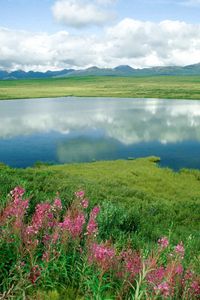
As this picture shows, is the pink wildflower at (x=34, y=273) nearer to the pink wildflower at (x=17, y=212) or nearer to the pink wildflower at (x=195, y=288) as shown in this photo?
the pink wildflower at (x=17, y=212)

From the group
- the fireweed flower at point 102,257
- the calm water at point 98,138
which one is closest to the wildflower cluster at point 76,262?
the fireweed flower at point 102,257

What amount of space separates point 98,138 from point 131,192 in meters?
26.6

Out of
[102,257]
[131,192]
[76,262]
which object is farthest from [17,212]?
[131,192]

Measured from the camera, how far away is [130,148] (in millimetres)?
43125

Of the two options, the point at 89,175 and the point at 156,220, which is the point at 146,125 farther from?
the point at 156,220

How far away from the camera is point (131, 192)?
22.1m

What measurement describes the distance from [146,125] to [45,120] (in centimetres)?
1861

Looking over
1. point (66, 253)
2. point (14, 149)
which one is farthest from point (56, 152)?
point (66, 253)

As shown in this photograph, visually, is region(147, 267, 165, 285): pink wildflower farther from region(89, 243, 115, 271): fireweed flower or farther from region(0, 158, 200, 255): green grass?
region(0, 158, 200, 255): green grass

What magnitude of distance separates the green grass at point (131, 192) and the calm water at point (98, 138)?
186 inches

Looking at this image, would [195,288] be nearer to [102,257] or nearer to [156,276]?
[156,276]

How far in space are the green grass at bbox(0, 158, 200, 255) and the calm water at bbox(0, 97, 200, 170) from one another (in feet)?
15.5

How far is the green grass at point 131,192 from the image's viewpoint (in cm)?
1088

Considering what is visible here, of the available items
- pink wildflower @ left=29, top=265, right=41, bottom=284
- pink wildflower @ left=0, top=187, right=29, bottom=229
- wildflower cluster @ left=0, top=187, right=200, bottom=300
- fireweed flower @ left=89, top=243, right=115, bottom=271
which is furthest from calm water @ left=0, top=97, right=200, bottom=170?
fireweed flower @ left=89, top=243, right=115, bottom=271
